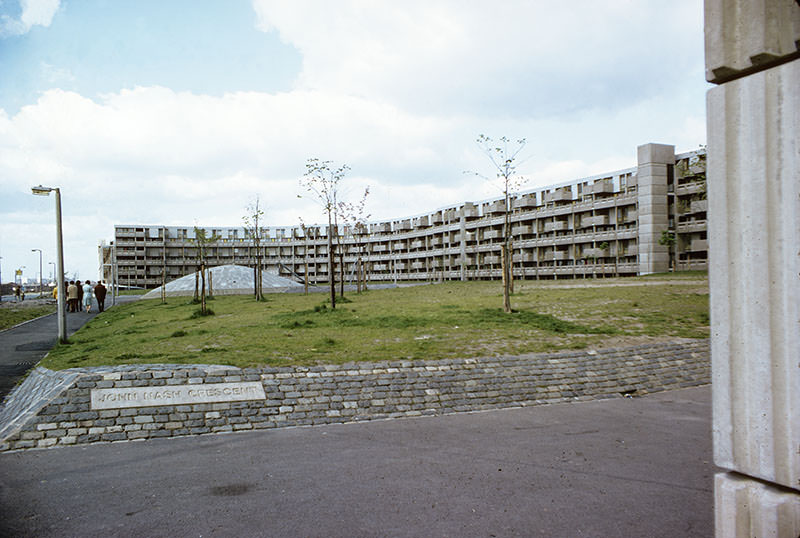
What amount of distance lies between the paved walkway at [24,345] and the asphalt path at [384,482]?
7721mm

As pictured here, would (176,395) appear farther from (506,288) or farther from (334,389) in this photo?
(506,288)

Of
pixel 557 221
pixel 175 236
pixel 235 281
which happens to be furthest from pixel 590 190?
pixel 175 236

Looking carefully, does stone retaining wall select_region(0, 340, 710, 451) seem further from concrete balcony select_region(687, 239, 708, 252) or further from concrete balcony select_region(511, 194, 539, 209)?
concrete balcony select_region(511, 194, 539, 209)

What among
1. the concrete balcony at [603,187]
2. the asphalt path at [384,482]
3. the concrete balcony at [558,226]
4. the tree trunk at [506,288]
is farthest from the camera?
the concrete balcony at [558,226]

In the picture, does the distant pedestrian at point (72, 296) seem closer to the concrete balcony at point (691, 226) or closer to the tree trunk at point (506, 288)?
the tree trunk at point (506, 288)

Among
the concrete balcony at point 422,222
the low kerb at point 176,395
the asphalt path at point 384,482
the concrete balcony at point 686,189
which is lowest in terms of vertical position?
the asphalt path at point 384,482

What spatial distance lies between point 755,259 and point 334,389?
1057 centimetres

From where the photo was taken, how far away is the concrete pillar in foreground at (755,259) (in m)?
2.34

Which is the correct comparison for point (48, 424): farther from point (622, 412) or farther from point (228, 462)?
point (622, 412)

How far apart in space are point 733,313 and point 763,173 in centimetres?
60

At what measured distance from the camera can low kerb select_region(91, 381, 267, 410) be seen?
424 inches

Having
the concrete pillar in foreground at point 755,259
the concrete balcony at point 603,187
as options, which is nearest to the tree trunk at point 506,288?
the concrete pillar in foreground at point 755,259

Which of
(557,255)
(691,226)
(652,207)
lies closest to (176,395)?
(691,226)

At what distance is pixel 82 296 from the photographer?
1732 inches
